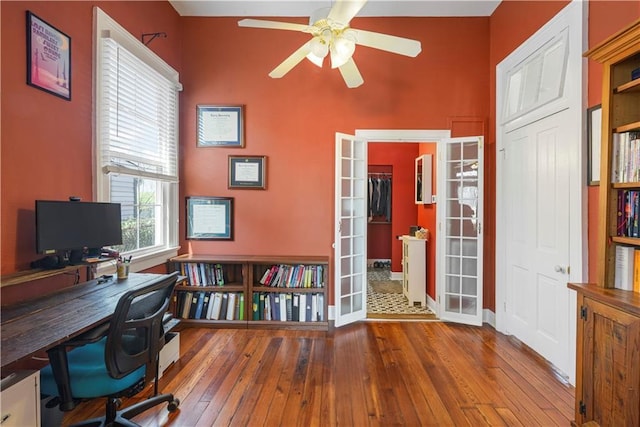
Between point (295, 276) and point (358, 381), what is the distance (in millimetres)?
1402

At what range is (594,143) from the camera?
2344mm

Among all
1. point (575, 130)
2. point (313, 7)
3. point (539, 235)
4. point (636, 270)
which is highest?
point (313, 7)

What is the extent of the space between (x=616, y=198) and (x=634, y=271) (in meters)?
0.41

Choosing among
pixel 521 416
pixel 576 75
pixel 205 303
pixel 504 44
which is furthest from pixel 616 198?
pixel 205 303

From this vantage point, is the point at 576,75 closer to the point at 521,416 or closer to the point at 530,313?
the point at 530,313

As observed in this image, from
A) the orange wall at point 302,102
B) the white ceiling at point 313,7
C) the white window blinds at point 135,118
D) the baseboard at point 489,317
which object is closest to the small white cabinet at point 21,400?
the white window blinds at point 135,118

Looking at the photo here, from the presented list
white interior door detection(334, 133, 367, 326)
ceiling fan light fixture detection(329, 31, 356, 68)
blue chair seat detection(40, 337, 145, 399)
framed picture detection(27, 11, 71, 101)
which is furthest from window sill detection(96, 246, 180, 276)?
ceiling fan light fixture detection(329, 31, 356, 68)

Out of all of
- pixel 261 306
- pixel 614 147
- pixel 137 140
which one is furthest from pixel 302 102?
pixel 614 147

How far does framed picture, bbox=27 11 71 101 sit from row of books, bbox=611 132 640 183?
11.5 feet

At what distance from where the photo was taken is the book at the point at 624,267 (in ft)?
5.94

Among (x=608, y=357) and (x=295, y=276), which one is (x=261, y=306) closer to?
(x=295, y=276)

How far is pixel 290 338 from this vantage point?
11.2 ft

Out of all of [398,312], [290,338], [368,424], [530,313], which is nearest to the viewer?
[368,424]

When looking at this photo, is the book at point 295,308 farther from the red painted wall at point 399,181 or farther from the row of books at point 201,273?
the red painted wall at point 399,181
